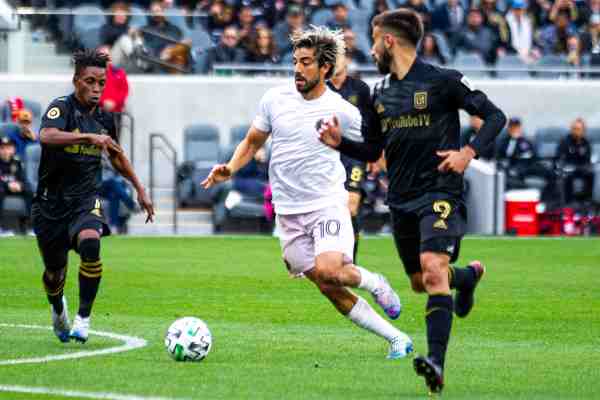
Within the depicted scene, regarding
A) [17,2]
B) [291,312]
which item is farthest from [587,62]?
[291,312]

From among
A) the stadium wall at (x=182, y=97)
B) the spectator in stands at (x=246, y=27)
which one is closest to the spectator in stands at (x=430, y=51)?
the stadium wall at (x=182, y=97)

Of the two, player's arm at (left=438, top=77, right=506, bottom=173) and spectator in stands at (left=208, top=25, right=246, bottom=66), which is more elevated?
player's arm at (left=438, top=77, right=506, bottom=173)

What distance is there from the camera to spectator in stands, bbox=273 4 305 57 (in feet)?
95.9

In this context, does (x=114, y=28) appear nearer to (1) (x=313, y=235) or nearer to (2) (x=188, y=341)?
(1) (x=313, y=235)

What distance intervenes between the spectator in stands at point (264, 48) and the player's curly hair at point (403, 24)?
763 inches

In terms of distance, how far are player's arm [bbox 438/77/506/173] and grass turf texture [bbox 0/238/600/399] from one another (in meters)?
1.34

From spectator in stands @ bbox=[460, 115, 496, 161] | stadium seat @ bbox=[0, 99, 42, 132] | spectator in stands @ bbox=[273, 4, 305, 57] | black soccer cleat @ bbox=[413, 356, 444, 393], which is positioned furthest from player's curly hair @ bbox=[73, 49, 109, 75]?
spectator in stands @ bbox=[273, 4, 305, 57]

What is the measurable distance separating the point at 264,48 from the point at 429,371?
69.3ft

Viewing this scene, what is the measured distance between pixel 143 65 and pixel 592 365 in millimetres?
20037

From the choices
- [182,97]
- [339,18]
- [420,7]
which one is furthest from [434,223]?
[420,7]

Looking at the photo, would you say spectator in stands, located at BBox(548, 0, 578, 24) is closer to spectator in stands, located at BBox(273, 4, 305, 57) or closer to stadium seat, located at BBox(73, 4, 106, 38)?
spectator in stands, located at BBox(273, 4, 305, 57)

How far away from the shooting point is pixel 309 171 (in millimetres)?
10797

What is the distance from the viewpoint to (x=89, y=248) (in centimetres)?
1116

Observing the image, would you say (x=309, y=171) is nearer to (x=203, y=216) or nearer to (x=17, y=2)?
(x=203, y=216)
